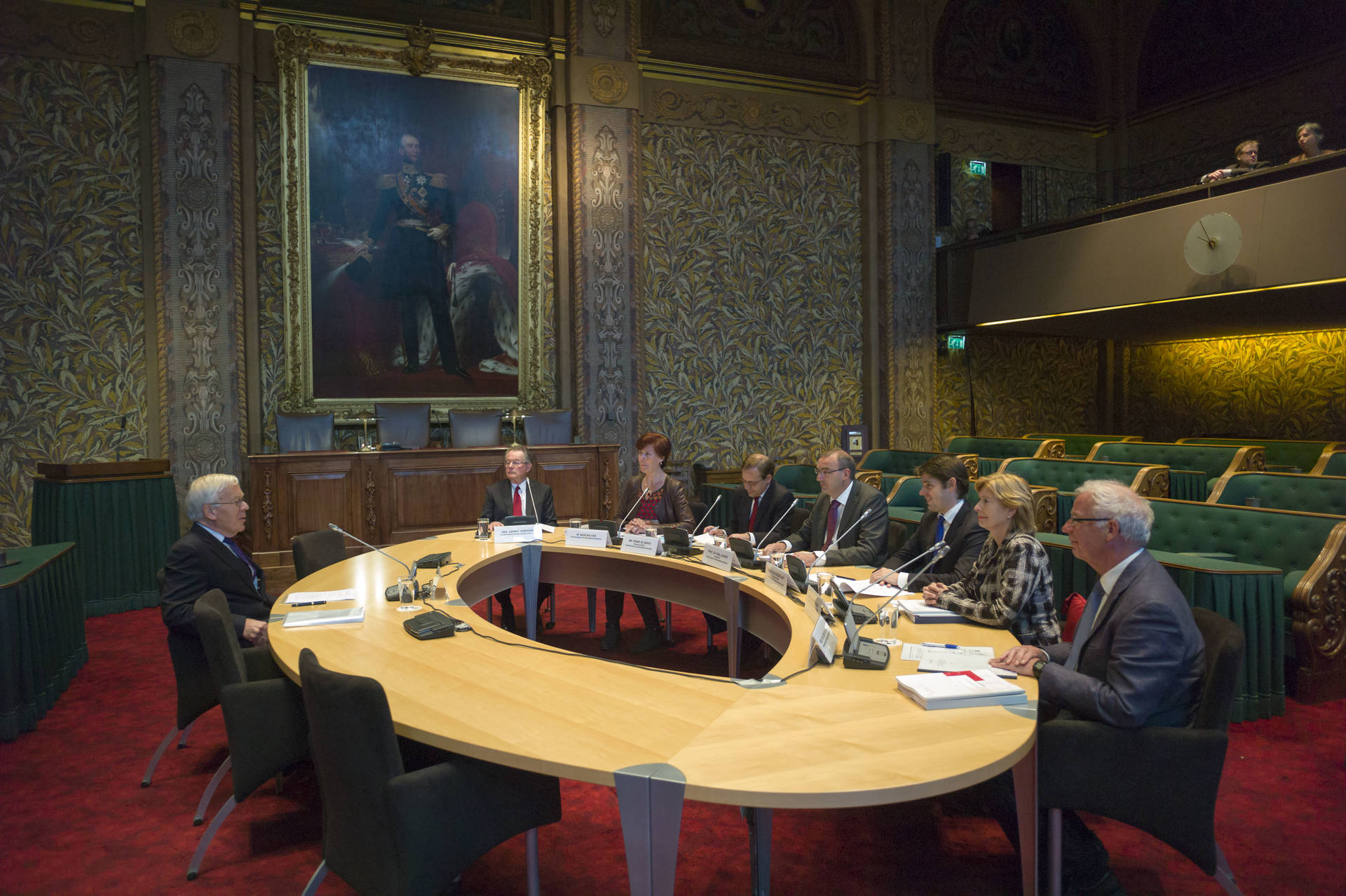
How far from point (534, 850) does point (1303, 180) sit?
7.64 metres

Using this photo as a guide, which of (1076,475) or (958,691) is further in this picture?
(1076,475)

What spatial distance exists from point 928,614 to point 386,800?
Answer: 5.86 ft

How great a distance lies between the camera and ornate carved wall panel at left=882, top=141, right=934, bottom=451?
30.4 feet

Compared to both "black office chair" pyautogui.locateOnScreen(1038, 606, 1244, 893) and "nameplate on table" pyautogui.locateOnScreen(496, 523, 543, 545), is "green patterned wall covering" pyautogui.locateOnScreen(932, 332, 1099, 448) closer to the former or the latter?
"nameplate on table" pyautogui.locateOnScreen(496, 523, 543, 545)

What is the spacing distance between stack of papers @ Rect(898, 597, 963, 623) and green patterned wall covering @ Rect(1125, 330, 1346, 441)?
876 centimetres

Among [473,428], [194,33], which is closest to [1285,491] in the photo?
[473,428]

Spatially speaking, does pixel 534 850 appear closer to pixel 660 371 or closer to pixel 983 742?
pixel 983 742

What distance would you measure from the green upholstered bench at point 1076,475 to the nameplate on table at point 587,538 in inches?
121

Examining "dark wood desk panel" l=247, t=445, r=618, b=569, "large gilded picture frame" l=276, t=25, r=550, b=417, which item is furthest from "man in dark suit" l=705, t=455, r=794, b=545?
"large gilded picture frame" l=276, t=25, r=550, b=417

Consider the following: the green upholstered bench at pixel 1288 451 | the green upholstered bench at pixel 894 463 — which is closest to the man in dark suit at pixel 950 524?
the green upholstered bench at pixel 894 463

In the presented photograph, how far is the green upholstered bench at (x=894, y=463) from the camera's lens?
7.63m

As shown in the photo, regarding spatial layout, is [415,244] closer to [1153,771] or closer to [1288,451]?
[1153,771]

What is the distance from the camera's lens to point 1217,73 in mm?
9508

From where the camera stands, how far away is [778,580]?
3.17 m
